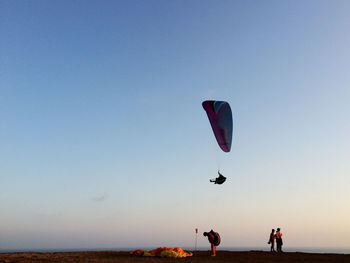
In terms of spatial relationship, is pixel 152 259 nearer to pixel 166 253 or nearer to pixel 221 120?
pixel 166 253

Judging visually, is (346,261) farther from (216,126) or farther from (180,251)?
(216,126)

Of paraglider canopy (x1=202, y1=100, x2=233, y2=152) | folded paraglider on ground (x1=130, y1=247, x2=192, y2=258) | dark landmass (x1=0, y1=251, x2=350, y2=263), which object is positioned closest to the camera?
dark landmass (x1=0, y1=251, x2=350, y2=263)

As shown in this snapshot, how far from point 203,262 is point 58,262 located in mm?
8779

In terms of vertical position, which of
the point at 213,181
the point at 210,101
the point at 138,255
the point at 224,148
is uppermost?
the point at 210,101

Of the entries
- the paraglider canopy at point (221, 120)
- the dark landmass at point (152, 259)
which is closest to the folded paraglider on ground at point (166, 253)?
the dark landmass at point (152, 259)

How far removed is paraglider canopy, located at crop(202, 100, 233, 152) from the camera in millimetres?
29250

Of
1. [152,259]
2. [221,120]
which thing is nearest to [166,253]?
[152,259]

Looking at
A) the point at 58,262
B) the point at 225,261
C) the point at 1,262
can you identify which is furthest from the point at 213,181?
the point at 1,262

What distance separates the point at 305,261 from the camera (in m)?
22.5

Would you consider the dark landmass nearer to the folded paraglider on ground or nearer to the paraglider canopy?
the folded paraglider on ground

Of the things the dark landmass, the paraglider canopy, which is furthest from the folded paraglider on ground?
the paraglider canopy

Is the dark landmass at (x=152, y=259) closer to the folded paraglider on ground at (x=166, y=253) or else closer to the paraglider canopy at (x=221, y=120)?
the folded paraglider on ground at (x=166, y=253)

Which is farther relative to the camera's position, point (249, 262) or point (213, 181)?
point (213, 181)

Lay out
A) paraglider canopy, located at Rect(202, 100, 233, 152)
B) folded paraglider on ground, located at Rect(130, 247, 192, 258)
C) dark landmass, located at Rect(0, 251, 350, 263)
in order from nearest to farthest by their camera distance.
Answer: dark landmass, located at Rect(0, 251, 350, 263)
folded paraglider on ground, located at Rect(130, 247, 192, 258)
paraglider canopy, located at Rect(202, 100, 233, 152)
